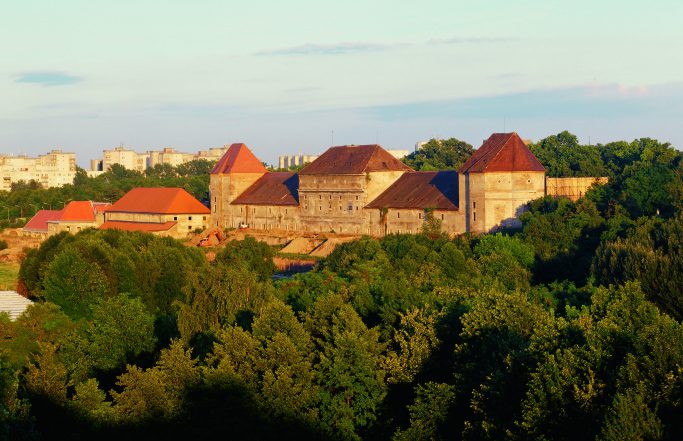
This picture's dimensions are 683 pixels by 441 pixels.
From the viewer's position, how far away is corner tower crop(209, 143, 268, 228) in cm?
9044

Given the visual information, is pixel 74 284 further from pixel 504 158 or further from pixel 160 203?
pixel 160 203

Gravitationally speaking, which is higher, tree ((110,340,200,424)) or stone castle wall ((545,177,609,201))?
stone castle wall ((545,177,609,201))

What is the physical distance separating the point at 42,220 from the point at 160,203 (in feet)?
45.5

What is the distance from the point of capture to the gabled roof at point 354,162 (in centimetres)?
7938

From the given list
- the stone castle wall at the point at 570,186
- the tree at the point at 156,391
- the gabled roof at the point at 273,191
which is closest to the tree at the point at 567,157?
the stone castle wall at the point at 570,186

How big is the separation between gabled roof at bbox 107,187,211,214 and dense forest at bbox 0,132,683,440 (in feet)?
119

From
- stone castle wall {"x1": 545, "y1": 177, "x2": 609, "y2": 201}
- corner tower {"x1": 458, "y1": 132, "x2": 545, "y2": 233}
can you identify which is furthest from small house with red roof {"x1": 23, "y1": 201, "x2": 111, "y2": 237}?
stone castle wall {"x1": 545, "y1": 177, "x2": 609, "y2": 201}

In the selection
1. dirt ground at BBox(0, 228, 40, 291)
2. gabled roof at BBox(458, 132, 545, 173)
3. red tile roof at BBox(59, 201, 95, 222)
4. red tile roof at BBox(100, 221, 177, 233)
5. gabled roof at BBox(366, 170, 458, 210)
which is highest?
gabled roof at BBox(458, 132, 545, 173)

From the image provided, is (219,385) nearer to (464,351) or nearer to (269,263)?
(464,351)

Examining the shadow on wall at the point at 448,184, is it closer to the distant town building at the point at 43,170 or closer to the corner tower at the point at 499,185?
the corner tower at the point at 499,185

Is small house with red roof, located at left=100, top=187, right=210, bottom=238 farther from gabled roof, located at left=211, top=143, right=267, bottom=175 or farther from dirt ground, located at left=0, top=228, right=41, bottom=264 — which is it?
dirt ground, located at left=0, top=228, right=41, bottom=264

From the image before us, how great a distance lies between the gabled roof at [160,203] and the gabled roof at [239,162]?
3079 millimetres

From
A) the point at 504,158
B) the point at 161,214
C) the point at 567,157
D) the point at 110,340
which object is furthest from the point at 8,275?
the point at 567,157

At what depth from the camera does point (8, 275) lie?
254 ft
